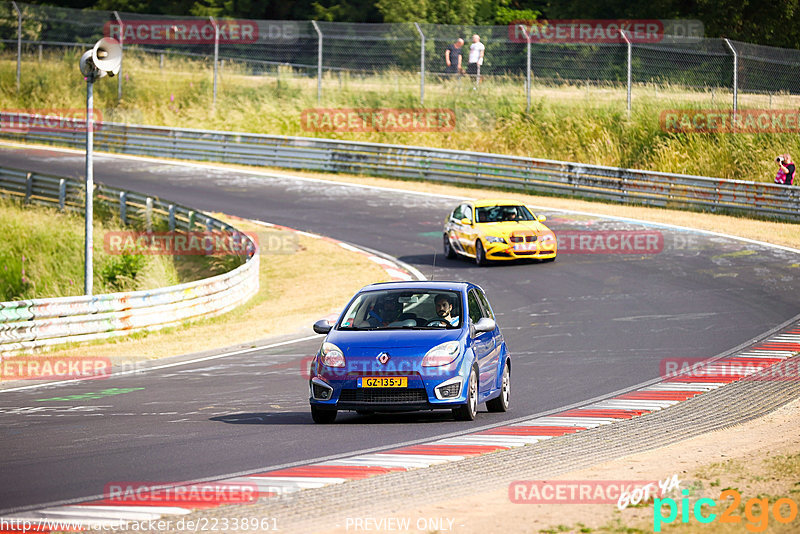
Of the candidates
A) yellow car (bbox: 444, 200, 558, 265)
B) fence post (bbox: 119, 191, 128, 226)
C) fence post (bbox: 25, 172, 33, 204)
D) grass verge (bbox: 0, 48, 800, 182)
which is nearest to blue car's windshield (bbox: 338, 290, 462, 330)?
yellow car (bbox: 444, 200, 558, 265)

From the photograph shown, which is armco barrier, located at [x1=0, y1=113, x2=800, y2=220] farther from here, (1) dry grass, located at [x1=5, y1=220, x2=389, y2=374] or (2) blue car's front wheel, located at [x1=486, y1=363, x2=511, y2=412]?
(2) blue car's front wheel, located at [x1=486, y1=363, x2=511, y2=412]

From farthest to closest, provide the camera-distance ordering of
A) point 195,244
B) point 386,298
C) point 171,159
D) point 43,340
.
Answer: point 171,159 → point 195,244 → point 43,340 → point 386,298

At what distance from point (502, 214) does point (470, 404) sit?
49.7ft

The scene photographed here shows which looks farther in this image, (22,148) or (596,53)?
(22,148)

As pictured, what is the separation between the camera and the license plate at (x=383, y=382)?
11.2m

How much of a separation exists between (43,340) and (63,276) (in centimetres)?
968

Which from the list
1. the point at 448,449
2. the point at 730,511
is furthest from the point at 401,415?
the point at 730,511

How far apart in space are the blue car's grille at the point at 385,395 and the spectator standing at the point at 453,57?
30152 millimetres

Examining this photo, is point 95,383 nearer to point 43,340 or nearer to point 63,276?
point 43,340

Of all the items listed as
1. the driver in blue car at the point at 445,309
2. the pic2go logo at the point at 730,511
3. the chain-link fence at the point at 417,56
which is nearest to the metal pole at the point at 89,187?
the driver in blue car at the point at 445,309

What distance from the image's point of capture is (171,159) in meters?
44.4

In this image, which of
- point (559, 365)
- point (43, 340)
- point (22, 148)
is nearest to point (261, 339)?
point (43, 340)

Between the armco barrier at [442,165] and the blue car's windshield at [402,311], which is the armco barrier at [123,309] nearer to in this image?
the blue car's windshield at [402,311]

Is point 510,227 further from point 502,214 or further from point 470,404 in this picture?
point 470,404
